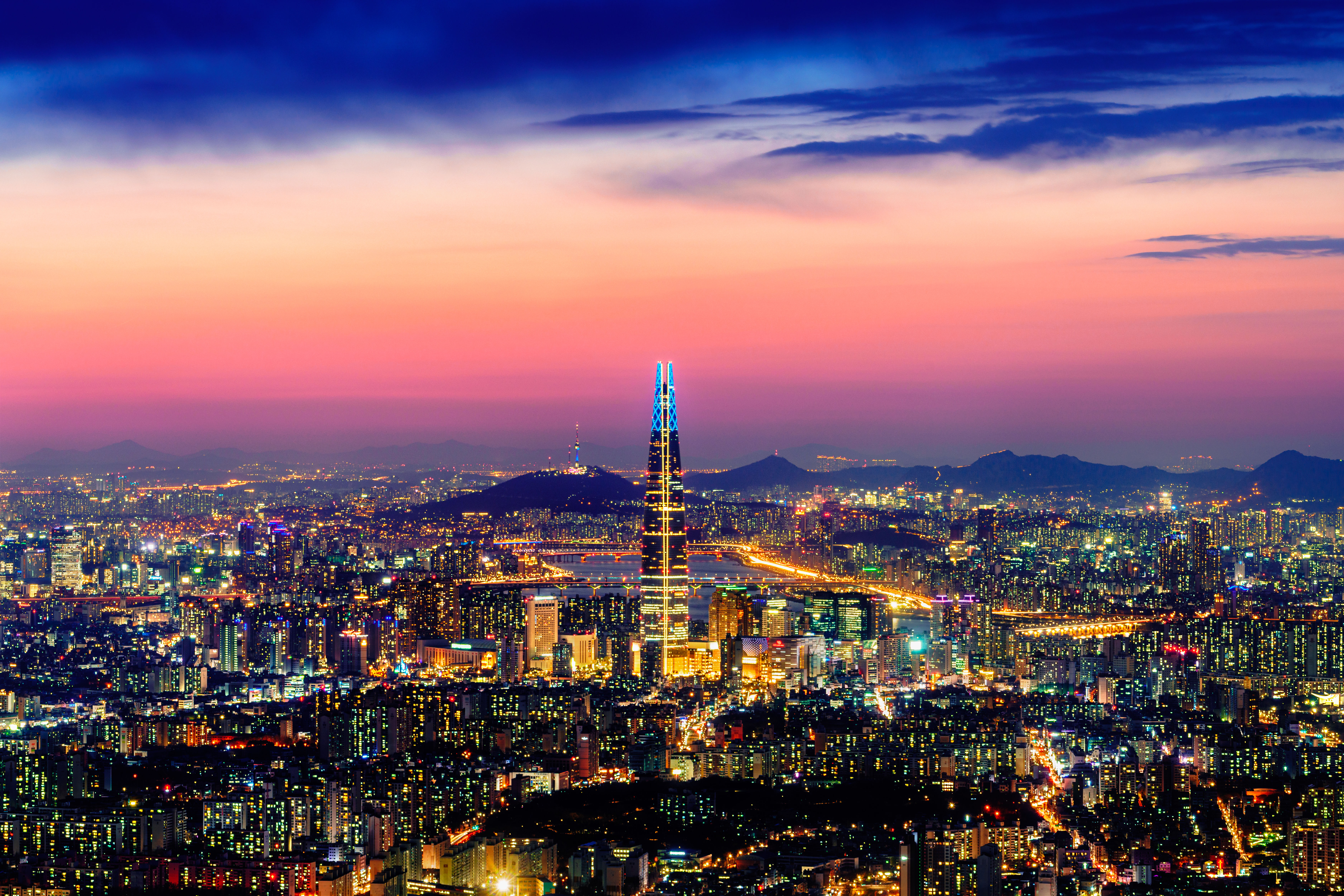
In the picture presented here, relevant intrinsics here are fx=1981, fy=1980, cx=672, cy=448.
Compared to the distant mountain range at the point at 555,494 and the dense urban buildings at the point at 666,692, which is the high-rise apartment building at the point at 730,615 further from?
the distant mountain range at the point at 555,494

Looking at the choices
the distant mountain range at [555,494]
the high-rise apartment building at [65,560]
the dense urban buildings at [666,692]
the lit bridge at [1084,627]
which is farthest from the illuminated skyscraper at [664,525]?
the distant mountain range at [555,494]

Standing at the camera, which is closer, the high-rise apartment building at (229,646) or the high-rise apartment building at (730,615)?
the high-rise apartment building at (229,646)

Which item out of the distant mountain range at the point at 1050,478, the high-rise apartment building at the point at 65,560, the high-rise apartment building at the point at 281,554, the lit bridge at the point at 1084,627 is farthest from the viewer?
the distant mountain range at the point at 1050,478

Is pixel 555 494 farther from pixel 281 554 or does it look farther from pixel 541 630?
pixel 541 630

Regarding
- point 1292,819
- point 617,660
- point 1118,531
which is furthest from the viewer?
point 1118,531

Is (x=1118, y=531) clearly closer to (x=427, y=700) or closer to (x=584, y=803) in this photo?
(x=427, y=700)

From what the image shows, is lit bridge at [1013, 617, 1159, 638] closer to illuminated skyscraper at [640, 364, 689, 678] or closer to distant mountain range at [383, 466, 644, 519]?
illuminated skyscraper at [640, 364, 689, 678]

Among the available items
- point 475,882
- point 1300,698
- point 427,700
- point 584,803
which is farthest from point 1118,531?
point 475,882

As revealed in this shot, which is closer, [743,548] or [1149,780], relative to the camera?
[1149,780]

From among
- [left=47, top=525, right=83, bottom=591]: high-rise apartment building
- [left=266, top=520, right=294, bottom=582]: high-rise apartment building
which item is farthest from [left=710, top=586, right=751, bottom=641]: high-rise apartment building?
[left=47, top=525, right=83, bottom=591]: high-rise apartment building
